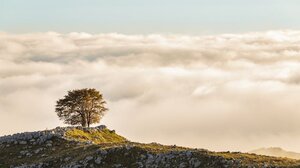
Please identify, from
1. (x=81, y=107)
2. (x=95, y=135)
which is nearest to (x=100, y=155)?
(x=95, y=135)

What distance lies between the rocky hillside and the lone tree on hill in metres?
28.1

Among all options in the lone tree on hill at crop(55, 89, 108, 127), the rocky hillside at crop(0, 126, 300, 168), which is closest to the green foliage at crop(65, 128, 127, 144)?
the rocky hillside at crop(0, 126, 300, 168)

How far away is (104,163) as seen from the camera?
170 feet

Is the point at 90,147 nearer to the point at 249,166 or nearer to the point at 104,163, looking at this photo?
the point at 104,163

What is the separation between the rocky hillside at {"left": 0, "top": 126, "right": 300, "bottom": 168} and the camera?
47125 millimetres

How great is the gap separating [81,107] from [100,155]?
49806mm

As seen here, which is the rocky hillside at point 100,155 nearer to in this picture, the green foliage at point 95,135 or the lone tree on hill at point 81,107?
the green foliage at point 95,135

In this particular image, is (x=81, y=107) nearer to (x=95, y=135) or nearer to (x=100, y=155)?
(x=95, y=135)

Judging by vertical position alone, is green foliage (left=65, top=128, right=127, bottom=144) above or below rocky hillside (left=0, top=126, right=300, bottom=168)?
above

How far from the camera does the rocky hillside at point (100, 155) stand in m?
47.1

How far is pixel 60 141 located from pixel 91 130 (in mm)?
15121

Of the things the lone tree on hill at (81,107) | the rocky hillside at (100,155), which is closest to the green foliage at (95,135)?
the rocky hillside at (100,155)

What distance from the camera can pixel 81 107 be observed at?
102312 mm

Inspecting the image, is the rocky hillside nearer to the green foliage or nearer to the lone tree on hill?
the green foliage
